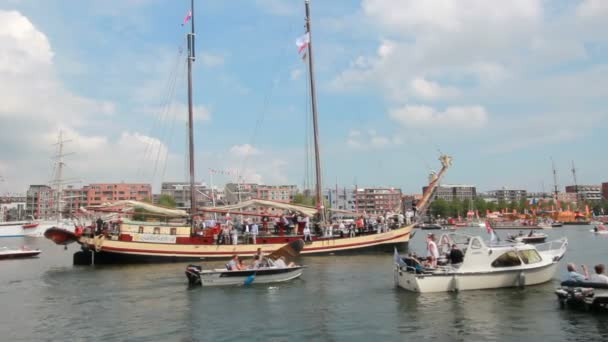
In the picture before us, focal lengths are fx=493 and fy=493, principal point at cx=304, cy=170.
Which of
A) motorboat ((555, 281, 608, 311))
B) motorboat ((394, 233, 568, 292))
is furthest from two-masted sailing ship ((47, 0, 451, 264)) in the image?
motorboat ((555, 281, 608, 311))

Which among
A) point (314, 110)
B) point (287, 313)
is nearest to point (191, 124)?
point (314, 110)

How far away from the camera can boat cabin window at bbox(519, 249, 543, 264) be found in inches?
953

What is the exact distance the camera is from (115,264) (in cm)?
4009

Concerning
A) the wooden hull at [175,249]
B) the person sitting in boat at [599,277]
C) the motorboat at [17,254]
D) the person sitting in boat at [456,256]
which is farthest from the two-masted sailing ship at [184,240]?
the person sitting in boat at [599,277]

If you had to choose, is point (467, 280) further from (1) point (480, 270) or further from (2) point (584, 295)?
(2) point (584, 295)

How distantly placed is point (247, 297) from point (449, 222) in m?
159

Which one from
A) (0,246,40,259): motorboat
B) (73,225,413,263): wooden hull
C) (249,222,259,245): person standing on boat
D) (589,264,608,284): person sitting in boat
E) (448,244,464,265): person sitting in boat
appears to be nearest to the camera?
(589,264,608,284): person sitting in boat

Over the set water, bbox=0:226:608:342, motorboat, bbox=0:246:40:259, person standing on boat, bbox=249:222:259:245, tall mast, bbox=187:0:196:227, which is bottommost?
water, bbox=0:226:608:342

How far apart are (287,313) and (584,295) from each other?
1156 cm

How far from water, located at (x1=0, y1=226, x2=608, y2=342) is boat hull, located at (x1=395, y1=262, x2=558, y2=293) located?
44cm

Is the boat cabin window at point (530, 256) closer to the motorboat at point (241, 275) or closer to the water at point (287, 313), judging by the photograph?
the water at point (287, 313)

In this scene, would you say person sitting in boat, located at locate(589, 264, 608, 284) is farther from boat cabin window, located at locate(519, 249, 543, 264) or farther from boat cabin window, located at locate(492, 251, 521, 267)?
boat cabin window, located at locate(519, 249, 543, 264)

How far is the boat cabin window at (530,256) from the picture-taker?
24.2 m

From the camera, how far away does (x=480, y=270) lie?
75.9 ft
